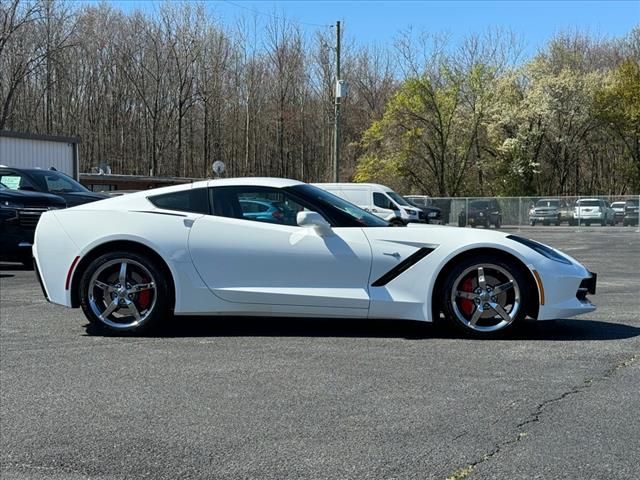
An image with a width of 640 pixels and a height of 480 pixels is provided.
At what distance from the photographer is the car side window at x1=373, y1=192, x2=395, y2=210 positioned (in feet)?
79.1

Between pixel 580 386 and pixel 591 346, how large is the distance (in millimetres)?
1173

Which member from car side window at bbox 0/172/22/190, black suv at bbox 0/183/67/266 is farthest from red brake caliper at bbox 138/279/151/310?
car side window at bbox 0/172/22/190

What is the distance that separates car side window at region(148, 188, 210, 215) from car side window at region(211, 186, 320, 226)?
0.32 feet

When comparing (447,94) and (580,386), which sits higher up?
(447,94)

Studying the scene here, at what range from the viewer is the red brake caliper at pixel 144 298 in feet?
19.7

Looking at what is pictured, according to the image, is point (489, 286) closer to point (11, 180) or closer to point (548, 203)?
point (11, 180)

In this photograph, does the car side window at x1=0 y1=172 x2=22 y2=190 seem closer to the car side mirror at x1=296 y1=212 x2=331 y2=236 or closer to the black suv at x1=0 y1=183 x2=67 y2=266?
the black suv at x1=0 y1=183 x2=67 y2=266

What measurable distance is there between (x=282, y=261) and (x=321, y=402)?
1.91m

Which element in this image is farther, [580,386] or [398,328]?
[398,328]

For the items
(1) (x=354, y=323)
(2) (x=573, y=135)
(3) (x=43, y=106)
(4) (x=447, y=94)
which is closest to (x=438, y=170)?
(4) (x=447, y=94)

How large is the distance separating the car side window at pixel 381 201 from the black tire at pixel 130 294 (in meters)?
18.4

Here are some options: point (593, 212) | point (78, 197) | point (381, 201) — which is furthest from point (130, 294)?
point (593, 212)

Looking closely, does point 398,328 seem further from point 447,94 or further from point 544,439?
point 447,94

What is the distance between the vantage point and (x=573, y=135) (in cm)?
4672
